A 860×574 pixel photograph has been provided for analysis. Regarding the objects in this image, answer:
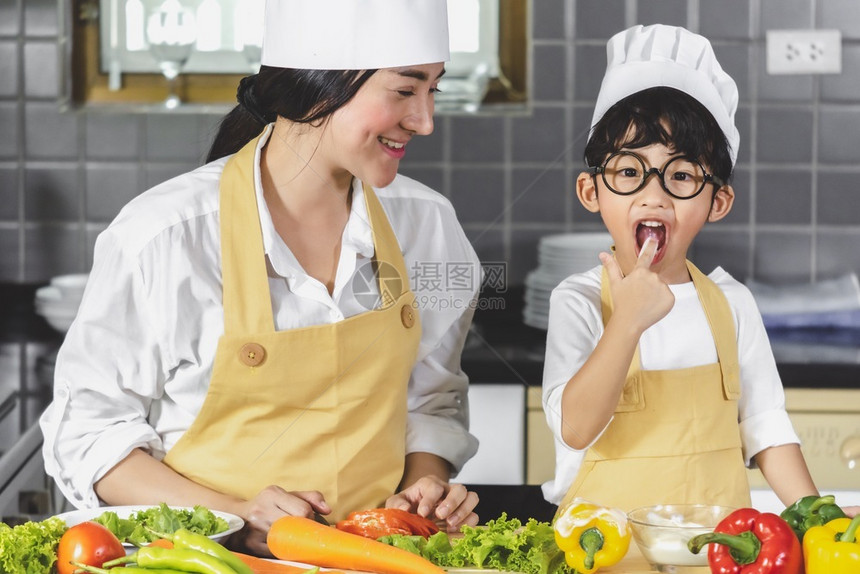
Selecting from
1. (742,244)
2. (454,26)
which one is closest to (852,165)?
(742,244)

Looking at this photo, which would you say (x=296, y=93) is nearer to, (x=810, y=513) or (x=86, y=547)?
(x=86, y=547)

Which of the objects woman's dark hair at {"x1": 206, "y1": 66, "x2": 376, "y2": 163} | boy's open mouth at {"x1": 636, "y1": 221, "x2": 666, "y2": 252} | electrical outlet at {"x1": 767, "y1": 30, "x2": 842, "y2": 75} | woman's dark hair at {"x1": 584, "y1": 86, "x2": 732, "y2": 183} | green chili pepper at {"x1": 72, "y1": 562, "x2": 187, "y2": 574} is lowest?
green chili pepper at {"x1": 72, "y1": 562, "x2": 187, "y2": 574}

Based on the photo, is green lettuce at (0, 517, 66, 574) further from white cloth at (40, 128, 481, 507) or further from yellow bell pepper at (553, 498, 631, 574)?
yellow bell pepper at (553, 498, 631, 574)

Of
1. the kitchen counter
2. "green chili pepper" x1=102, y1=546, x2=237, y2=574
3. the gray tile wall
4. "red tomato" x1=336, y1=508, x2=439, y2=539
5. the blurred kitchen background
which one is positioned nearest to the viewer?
"green chili pepper" x1=102, y1=546, x2=237, y2=574

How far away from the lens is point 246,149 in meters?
0.92

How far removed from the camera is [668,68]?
33.3 inches

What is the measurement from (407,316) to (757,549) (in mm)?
349

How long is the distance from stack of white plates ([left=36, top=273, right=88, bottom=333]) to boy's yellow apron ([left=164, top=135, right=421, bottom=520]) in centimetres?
65

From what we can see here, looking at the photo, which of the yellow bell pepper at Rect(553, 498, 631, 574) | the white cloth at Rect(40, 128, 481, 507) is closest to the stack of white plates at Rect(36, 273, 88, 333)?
the white cloth at Rect(40, 128, 481, 507)

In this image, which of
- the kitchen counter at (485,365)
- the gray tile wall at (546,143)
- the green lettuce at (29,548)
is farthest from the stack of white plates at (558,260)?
the green lettuce at (29,548)

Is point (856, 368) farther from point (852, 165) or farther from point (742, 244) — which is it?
point (852, 165)

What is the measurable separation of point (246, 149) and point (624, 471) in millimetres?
412

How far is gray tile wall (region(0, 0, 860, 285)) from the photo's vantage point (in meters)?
1.45

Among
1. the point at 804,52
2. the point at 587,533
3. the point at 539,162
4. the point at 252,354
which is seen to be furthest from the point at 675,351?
the point at 804,52
